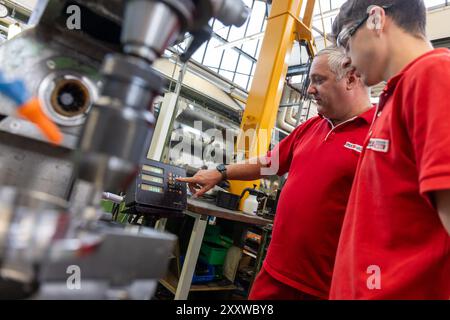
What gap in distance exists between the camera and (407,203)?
58cm

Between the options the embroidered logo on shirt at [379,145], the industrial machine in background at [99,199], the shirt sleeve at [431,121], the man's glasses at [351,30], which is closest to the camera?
the industrial machine in background at [99,199]

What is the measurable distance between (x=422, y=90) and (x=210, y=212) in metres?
1.28

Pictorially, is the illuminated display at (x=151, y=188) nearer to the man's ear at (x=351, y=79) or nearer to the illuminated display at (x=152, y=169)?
the illuminated display at (x=152, y=169)

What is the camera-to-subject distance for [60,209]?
9.1 inches

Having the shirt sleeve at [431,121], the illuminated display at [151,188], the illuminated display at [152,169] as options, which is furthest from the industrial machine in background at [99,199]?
the illuminated display at [152,169]

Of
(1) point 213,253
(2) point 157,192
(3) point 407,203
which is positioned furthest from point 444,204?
(1) point 213,253

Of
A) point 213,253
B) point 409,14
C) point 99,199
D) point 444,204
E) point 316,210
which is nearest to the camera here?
point 99,199

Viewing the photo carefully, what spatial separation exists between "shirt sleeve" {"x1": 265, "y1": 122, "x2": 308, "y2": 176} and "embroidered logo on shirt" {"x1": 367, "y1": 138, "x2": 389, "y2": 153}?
70 cm

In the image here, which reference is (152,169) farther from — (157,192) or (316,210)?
(316,210)

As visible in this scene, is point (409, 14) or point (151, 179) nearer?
point (409, 14)

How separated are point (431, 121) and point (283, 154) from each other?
36.2 inches

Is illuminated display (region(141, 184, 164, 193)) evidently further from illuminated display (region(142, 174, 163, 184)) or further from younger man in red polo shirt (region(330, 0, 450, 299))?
younger man in red polo shirt (region(330, 0, 450, 299))

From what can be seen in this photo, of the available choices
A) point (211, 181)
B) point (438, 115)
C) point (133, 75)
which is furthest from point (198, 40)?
point (211, 181)

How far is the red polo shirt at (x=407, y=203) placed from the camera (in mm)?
503
